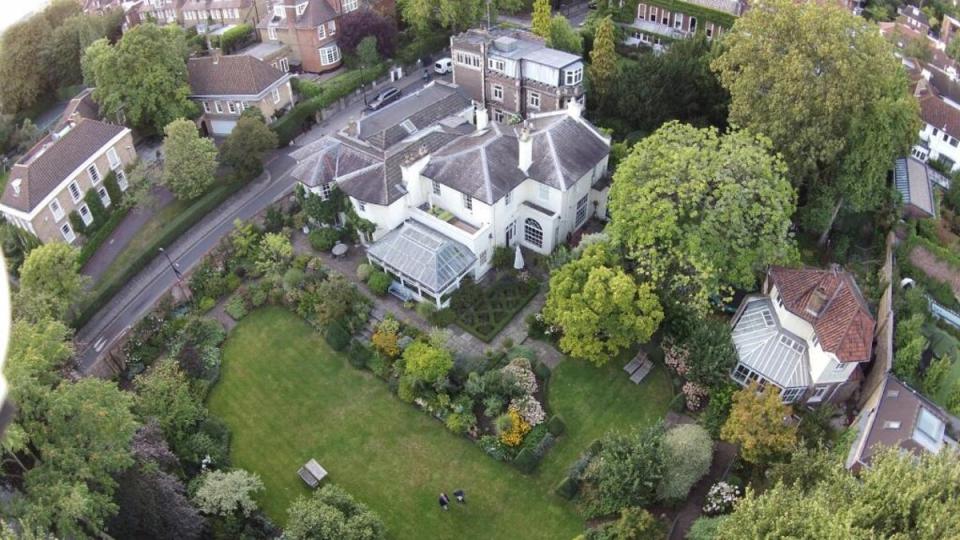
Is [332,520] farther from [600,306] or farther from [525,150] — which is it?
[525,150]

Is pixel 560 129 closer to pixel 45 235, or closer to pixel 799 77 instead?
pixel 799 77

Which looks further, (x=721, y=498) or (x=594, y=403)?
(x=594, y=403)

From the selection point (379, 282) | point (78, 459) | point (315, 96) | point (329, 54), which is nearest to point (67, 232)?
point (315, 96)

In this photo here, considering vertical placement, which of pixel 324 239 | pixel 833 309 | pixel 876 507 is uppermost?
pixel 876 507

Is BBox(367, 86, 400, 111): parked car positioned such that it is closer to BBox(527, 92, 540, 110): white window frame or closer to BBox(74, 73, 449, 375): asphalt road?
BBox(74, 73, 449, 375): asphalt road


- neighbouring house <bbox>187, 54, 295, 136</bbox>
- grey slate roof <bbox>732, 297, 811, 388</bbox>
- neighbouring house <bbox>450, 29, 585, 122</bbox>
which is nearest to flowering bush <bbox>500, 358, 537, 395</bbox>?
grey slate roof <bbox>732, 297, 811, 388</bbox>

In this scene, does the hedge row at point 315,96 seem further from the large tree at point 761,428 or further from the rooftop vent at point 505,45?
the large tree at point 761,428
